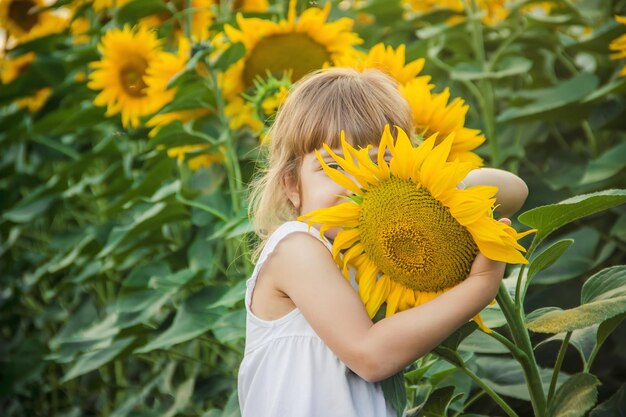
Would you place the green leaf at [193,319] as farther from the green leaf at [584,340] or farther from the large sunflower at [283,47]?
the green leaf at [584,340]

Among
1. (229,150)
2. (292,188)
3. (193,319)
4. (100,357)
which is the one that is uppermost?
(292,188)

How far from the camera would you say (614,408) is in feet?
4.43

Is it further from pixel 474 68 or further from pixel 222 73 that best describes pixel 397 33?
pixel 222 73

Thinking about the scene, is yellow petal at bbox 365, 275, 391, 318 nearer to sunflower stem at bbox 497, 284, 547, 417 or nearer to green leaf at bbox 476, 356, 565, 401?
sunflower stem at bbox 497, 284, 547, 417

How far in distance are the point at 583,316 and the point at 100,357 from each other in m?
1.28

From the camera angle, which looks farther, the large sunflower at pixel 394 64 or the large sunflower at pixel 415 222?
the large sunflower at pixel 394 64

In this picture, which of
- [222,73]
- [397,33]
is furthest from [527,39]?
[222,73]

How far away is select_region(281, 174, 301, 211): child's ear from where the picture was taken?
1.44m

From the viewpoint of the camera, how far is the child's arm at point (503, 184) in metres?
1.14

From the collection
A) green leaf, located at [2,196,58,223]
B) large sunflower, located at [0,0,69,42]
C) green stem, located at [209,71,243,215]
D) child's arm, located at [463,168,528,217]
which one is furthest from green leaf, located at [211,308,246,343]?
large sunflower, located at [0,0,69,42]

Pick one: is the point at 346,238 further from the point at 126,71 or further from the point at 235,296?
the point at 126,71

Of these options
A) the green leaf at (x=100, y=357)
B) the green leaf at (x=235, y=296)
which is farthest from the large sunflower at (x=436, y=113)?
the green leaf at (x=100, y=357)

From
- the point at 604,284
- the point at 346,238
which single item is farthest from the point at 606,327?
the point at 346,238

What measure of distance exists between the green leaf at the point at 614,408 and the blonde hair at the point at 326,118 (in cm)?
48
